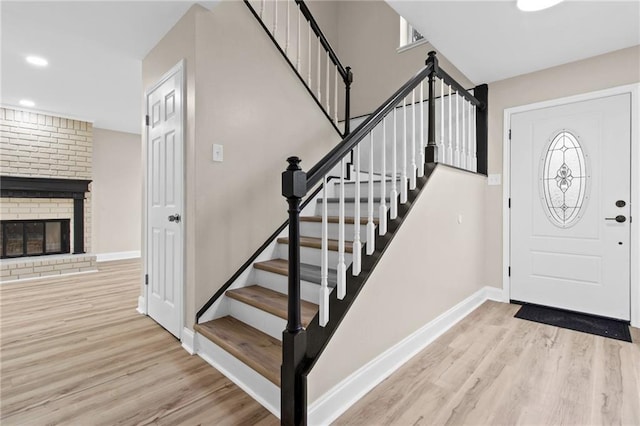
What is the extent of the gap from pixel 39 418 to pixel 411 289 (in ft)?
7.07

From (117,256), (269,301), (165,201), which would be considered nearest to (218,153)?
(165,201)

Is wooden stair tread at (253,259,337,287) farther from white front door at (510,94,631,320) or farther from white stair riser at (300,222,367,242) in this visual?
white front door at (510,94,631,320)

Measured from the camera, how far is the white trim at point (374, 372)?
149 cm

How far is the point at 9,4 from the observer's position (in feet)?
7.37

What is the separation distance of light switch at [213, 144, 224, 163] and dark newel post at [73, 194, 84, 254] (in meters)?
4.20

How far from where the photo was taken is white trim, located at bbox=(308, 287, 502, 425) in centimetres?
149

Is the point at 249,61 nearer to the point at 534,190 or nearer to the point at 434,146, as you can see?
the point at 434,146

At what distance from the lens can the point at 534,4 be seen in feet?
6.75

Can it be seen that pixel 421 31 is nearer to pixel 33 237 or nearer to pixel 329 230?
pixel 329 230

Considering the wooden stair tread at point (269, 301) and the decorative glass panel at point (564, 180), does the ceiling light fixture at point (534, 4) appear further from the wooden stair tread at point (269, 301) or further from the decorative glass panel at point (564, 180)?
the wooden stair tread at point (269, 301)

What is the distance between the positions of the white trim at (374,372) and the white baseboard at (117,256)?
5.85m

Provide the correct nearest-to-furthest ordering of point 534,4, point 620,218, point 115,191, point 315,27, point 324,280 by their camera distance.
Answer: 1. point 324,280
2. point 534,4
3. point 620,218
4. point 315,27
5. point 115,191

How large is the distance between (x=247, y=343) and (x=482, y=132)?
321 centimetres

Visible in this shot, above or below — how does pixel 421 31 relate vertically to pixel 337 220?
above
